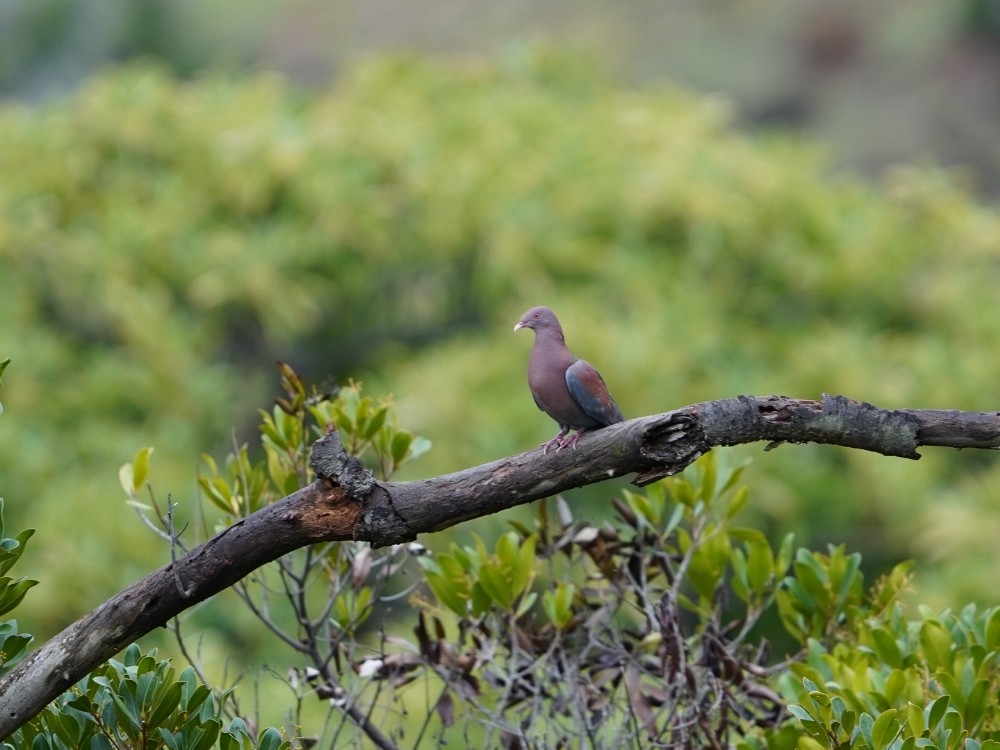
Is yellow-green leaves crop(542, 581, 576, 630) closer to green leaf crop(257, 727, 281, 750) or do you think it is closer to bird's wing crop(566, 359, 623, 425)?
bird's wing crop(566, 359, 623, 425)

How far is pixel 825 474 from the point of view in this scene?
8203mm

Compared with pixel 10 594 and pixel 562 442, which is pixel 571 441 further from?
pixel 10 594

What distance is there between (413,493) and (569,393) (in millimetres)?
636

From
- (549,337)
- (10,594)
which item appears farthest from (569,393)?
(10,594)

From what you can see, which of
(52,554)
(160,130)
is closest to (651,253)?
(160,130)

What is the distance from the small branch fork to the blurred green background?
4.71 m

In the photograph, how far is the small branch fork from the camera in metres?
2.44

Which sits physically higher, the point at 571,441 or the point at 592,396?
the point at 592,396

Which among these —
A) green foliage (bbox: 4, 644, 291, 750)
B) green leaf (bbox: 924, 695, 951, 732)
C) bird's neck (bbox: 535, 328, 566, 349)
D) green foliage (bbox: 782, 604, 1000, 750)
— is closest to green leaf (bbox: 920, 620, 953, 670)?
green foliage (bbox: 782, 604, 1000, 750)

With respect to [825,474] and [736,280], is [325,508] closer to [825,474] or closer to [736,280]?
[825,474]

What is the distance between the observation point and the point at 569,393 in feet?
9.82

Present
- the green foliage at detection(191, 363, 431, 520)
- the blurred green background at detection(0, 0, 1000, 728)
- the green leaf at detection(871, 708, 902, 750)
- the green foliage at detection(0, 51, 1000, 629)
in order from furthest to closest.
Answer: the green foliage at detection(0, 51, 1000, 629), the blurred green background at detection(0, 0, 1000, 728), the green foliage at detection(191, 363, 431, 520), the green leaf at detection(871, 708, 902, 750)

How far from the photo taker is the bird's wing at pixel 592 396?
295cm

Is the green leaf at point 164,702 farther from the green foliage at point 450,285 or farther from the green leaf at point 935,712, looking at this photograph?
the green foliage at point 450,285
